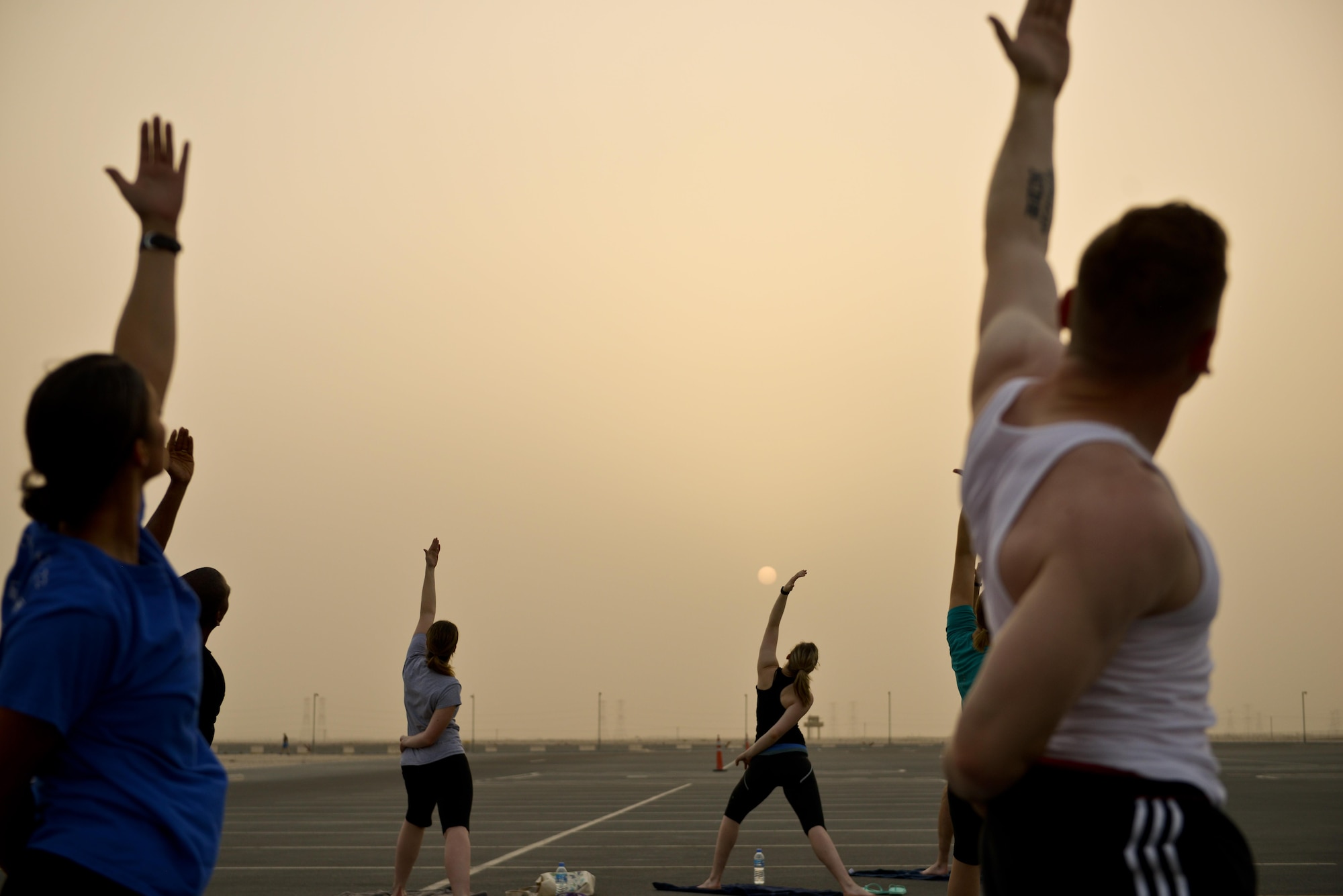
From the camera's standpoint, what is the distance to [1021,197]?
2406 millimetres

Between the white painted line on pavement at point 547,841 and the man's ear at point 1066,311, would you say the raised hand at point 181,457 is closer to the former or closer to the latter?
the man's ear at point 1066,311

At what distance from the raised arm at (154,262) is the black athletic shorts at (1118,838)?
220cm

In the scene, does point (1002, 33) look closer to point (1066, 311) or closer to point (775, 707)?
point (1066, 311)

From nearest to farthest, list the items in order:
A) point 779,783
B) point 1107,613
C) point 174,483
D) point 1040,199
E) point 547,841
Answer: point 1107,613 → point 1040,199 → point 174,483 → point 779,783 → point 547,841

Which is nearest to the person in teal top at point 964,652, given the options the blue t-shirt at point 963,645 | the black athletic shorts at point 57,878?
the blue t-shirt at point 963,645

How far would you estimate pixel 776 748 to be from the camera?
33.8 ft

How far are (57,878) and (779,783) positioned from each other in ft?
27.8

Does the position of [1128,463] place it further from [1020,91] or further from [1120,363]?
[1020,91]

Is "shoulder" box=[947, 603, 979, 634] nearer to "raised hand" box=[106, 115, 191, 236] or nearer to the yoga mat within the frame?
the yoga mat

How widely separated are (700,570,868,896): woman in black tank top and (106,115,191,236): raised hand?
7412 millimetres

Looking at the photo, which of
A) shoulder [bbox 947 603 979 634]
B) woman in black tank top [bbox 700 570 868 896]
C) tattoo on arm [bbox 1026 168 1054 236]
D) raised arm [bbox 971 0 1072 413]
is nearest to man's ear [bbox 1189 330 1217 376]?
raised arm [bbox 971 0 1072 413]

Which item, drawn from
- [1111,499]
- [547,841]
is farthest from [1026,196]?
[547,841]

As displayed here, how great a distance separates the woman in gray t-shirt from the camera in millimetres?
8867

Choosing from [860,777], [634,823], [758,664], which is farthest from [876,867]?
[860,777]
